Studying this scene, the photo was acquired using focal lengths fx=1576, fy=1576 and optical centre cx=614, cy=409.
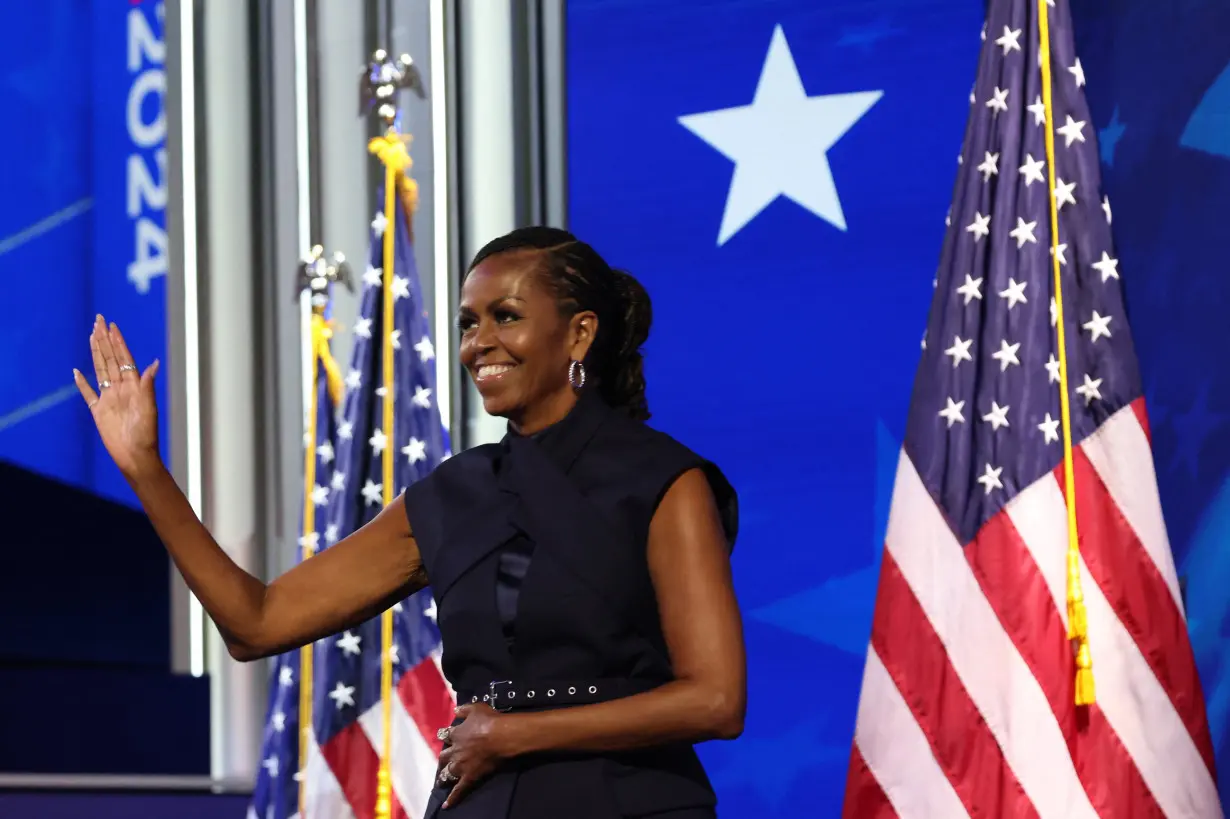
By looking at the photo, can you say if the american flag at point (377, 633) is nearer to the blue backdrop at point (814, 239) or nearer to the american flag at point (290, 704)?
the american flag at point (290, 704)

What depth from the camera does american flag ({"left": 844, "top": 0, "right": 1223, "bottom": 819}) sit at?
234 centimetres

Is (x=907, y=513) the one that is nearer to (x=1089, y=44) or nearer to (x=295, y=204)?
(x=1089, y=44)

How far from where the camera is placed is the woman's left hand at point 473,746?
1346mm

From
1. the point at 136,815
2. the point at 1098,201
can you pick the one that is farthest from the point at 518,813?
the point at 136,815

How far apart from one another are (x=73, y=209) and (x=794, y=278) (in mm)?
2051

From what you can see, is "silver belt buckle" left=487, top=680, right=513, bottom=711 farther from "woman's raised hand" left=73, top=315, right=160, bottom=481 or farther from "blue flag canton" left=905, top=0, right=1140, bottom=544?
"blue flag canton" left=905, top=0, right=1140, bottom=544

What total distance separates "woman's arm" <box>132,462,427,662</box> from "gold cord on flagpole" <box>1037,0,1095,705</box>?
1124mm

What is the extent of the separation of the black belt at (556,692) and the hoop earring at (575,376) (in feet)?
1.05

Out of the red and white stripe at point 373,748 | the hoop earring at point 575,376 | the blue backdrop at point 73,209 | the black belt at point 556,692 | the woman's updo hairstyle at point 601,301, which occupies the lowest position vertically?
the black belt at point 556,692

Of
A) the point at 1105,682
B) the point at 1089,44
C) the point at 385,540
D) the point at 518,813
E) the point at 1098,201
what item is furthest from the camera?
the point at 1089,44

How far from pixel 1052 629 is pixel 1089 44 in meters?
1.22

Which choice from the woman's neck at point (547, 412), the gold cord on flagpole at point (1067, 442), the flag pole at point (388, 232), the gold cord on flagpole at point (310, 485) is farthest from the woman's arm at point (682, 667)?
the gold cord on flagpole at point (310, 485)

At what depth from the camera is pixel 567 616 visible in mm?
1404

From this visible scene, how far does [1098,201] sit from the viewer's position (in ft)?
8.21
